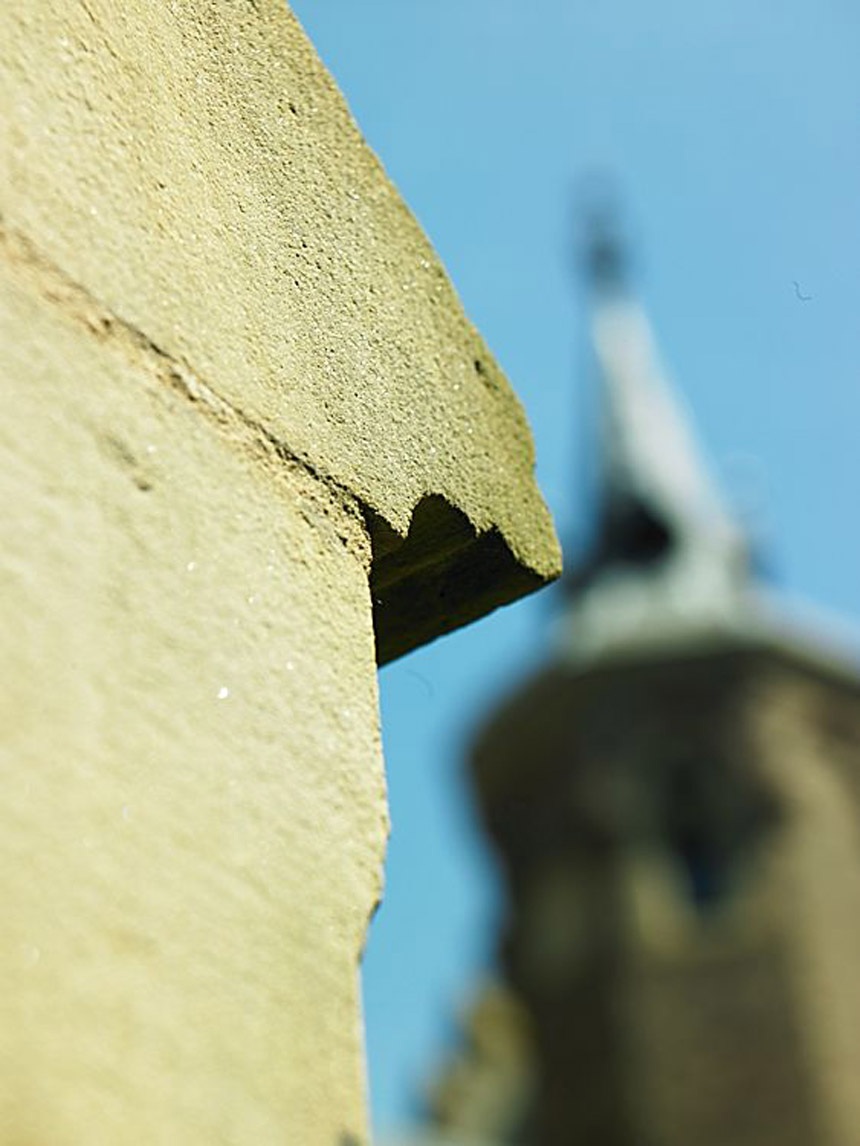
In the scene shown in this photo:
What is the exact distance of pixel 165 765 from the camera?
124cm

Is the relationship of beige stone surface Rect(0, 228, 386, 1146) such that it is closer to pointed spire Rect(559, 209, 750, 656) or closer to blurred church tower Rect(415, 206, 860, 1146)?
blurred church tower Rect(415, 206, 860, 1146)

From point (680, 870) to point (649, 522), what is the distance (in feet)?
23.5

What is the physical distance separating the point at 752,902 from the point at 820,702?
3.49 meters

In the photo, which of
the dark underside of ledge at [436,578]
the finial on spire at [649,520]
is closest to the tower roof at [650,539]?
the finial on spire at [649,520]

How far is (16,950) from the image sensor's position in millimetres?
1080

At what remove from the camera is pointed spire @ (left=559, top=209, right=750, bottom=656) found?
2675 cm

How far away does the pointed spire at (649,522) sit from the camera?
26.8 meters

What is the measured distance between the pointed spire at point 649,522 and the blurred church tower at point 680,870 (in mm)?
88

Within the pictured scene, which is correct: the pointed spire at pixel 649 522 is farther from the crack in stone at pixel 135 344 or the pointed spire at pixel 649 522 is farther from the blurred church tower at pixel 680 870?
the crack in stone at pixel 135 344

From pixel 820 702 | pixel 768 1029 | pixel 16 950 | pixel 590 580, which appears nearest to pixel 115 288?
pixel 16 950

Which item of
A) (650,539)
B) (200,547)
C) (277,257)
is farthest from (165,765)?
(650,539)

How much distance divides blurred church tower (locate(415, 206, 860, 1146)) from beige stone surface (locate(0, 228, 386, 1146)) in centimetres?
1900

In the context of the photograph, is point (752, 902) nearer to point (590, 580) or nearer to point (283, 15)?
point (590, 580)

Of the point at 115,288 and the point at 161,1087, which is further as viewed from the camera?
the point at 115,288
